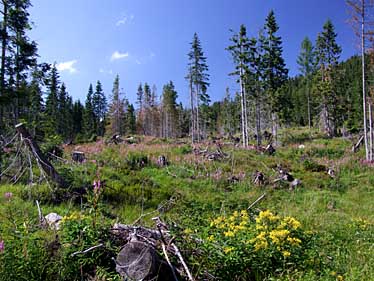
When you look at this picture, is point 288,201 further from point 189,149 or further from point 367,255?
point 189,149

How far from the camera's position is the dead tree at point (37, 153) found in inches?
288

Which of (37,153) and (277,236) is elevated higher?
(37,153)

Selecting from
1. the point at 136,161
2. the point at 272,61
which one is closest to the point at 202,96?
the point at 272,61

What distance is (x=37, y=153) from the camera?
763 cm

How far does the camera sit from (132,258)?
345cm

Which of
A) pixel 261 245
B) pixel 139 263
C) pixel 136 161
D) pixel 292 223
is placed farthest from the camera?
pixel 136 161

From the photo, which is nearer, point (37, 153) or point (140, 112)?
point (37, 153)

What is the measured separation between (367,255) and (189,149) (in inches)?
558

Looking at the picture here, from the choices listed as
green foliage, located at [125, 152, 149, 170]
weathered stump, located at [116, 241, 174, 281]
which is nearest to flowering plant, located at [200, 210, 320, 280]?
weathered stump, located at [116, 241, 174, 281]

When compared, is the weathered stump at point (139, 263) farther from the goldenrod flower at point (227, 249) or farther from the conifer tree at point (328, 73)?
the conifer tree at point (328, 73)

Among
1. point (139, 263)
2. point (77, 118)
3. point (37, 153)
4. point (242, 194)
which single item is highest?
point (77, 118)

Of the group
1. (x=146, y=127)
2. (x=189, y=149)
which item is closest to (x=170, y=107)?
(x=146, y=127)

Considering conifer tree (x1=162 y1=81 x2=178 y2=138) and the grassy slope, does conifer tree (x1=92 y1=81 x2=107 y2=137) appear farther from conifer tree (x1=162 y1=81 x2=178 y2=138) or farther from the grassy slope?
the grassy slope

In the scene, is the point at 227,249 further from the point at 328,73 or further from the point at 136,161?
the point at 328,73
